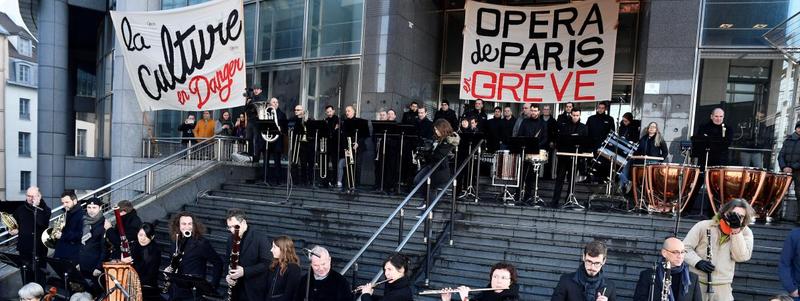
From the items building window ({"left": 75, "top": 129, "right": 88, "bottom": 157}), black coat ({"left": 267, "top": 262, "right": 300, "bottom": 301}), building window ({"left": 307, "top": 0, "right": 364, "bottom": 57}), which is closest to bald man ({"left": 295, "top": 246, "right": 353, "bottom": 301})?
black coat ({"left": 267, "top": 262, "right": 300, "bottom": 301})

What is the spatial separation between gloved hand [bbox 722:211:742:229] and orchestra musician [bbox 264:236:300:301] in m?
4.14

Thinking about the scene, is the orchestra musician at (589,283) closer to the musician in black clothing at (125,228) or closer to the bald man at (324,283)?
the bald man at (324,283)

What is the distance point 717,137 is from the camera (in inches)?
290

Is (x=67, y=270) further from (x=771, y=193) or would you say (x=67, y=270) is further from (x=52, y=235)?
(x=771, y=193)

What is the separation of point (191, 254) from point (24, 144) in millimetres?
47123

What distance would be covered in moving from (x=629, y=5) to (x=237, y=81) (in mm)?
10157

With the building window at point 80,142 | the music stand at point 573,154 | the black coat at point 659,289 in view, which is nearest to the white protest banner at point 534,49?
the music stand at point 573,154

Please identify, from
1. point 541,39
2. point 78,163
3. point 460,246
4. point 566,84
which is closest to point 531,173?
point 460,246

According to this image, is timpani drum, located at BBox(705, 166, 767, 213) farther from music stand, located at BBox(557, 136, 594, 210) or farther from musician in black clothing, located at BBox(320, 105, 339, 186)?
musician in black clothing, located at BBox(320, 105, 339, 186)

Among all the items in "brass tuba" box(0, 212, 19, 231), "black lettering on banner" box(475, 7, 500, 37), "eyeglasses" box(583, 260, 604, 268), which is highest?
"black lettering on banner" box(475, 7, 500, 37)

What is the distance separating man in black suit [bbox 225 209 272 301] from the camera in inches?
205

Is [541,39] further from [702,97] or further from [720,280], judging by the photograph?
[720,280]

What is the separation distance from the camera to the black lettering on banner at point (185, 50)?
35.0 feet

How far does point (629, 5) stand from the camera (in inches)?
514
